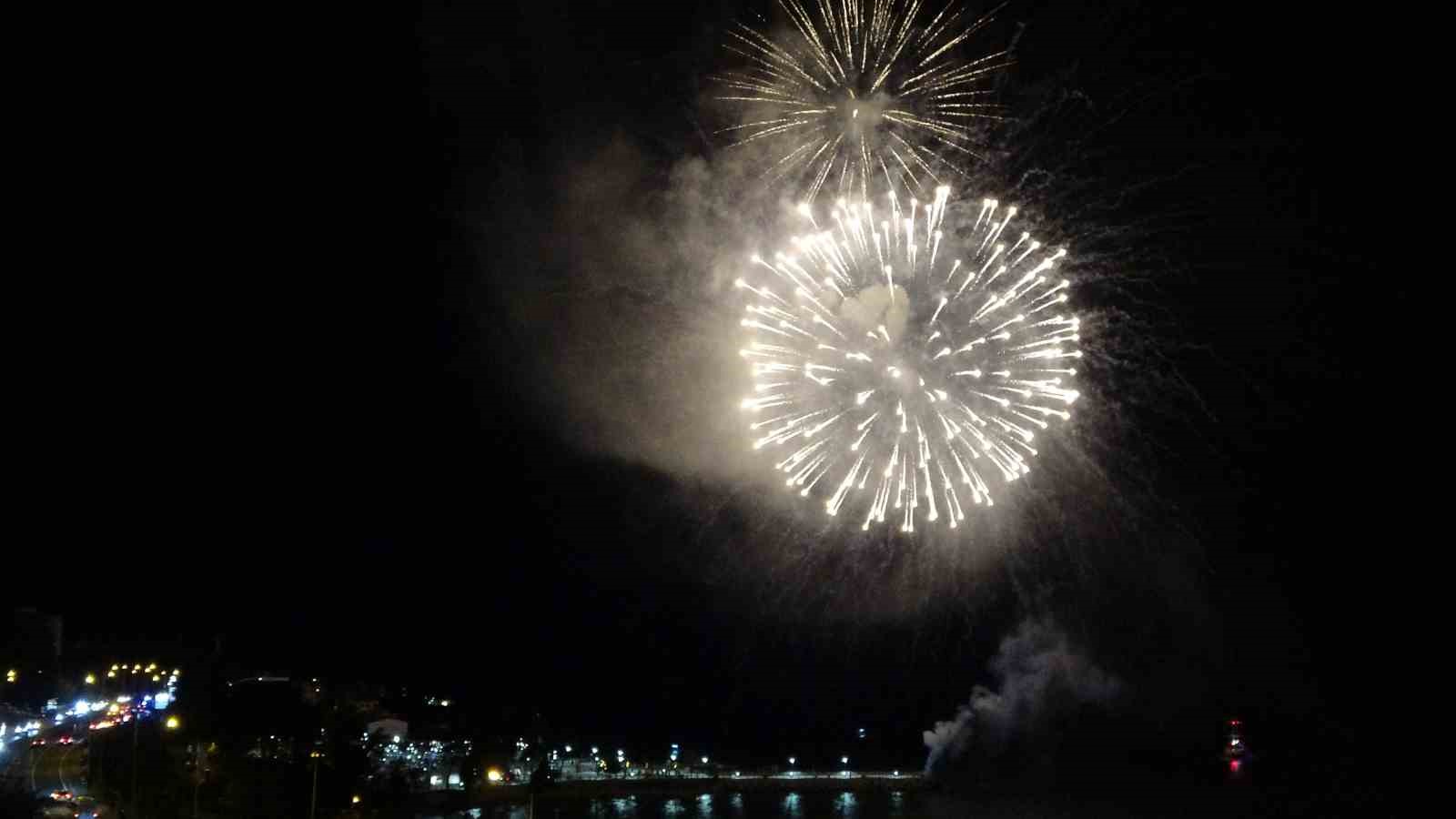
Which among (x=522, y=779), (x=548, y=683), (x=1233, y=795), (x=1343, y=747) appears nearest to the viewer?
(x=522, y=779)

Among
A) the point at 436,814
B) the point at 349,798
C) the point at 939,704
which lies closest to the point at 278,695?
the point at 436,814

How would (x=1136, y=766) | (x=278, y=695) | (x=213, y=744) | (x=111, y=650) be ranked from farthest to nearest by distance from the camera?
1. (x=1136, y=766)
2. (x=111, y=650)
3. (x=278, y=695)
4. (x=213, y=744)

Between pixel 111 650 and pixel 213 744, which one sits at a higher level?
pixel 111 650

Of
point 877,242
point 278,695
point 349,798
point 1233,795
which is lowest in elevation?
point 1233,795

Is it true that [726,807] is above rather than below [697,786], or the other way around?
below

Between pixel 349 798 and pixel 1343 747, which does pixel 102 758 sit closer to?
pixel 349 798

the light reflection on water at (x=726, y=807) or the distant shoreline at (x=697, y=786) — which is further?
the light reflection on water at (x=726, y=807)

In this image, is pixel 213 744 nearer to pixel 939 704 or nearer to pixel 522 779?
pixel 522 779

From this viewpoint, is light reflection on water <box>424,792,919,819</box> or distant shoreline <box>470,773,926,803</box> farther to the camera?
light reflection on water <box>424,792,919,819</box>

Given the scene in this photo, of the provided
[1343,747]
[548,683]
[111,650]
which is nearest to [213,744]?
[111,650]

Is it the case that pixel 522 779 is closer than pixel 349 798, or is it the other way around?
pixel 349 798

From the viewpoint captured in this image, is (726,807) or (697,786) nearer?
(726,807)
